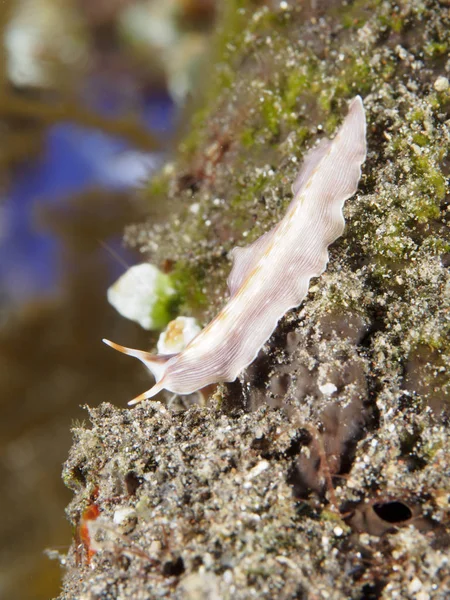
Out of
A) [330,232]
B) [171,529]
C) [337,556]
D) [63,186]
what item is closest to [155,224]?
[63,186]

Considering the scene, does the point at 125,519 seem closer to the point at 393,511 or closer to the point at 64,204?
the point at 393,511

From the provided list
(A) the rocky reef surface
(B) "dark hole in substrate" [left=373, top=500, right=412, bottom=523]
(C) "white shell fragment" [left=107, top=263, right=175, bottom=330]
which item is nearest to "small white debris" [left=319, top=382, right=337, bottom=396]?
(A) the rocky reef surface

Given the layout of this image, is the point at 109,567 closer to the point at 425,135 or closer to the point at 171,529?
the point at 171,529

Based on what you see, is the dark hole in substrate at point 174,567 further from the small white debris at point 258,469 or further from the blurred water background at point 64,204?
the blurred water background at point 64,204

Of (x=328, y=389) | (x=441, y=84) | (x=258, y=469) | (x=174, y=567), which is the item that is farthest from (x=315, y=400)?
(x=441, y=84)

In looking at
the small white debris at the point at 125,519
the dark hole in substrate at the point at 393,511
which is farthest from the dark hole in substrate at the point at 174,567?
the dark hole in substrate at the point at 393,511

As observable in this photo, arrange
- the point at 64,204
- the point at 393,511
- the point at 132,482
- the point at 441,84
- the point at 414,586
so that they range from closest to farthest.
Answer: the point at 414,586
the point at 393,511
the point at 132,482
the point at 441,84
the point at 64,204

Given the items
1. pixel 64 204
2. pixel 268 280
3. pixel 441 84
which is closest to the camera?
pixel 268 280
